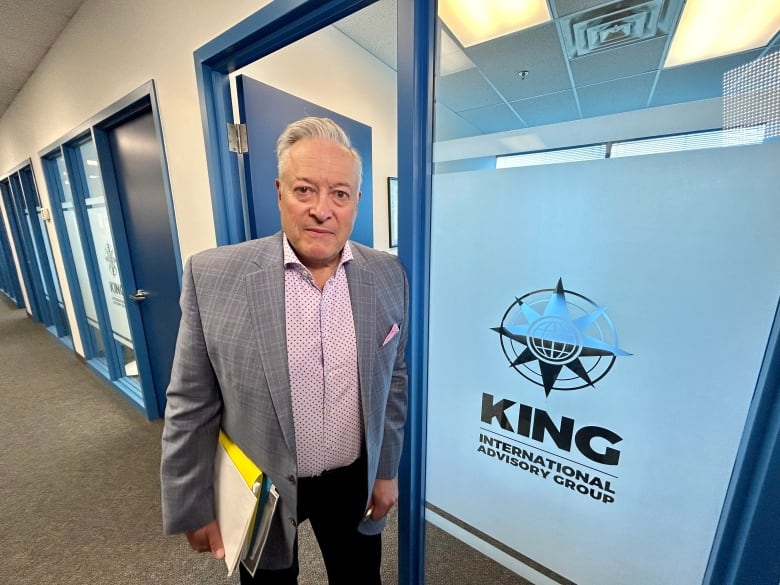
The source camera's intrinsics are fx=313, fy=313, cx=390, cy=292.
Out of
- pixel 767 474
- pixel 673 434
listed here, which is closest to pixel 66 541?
pixel 673 434

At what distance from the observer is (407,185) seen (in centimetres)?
96

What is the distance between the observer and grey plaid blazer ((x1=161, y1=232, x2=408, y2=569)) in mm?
744

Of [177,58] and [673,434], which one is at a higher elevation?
[177,58]

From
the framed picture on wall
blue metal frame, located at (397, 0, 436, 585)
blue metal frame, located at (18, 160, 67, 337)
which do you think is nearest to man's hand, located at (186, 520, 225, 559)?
blue metal frame, located at (397, 0, 436, 585)

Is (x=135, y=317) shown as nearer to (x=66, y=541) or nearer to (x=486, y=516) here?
(x=66, y=541)

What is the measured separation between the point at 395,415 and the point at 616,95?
100 cm

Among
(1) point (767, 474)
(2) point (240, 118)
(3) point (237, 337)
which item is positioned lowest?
(1) point (767, 474)

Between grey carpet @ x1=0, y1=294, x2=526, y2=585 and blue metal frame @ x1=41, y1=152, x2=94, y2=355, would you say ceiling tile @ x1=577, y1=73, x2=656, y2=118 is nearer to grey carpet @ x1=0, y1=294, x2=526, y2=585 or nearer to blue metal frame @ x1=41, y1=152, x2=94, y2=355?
grey carpet @ x1=0, y1=294, x2=526, y2=585

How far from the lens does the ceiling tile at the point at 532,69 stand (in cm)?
83

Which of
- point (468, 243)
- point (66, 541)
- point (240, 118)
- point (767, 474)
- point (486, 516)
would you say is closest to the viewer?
point (767, 474)

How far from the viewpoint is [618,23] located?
28.6 inches

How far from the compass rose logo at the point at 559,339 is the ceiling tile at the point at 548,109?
397 millimetres

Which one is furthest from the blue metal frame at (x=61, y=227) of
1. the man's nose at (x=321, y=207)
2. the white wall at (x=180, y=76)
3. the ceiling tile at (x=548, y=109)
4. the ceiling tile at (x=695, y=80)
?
the ceiling tile at (x=695, y=80)

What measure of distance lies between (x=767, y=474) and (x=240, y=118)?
1.98 meters
